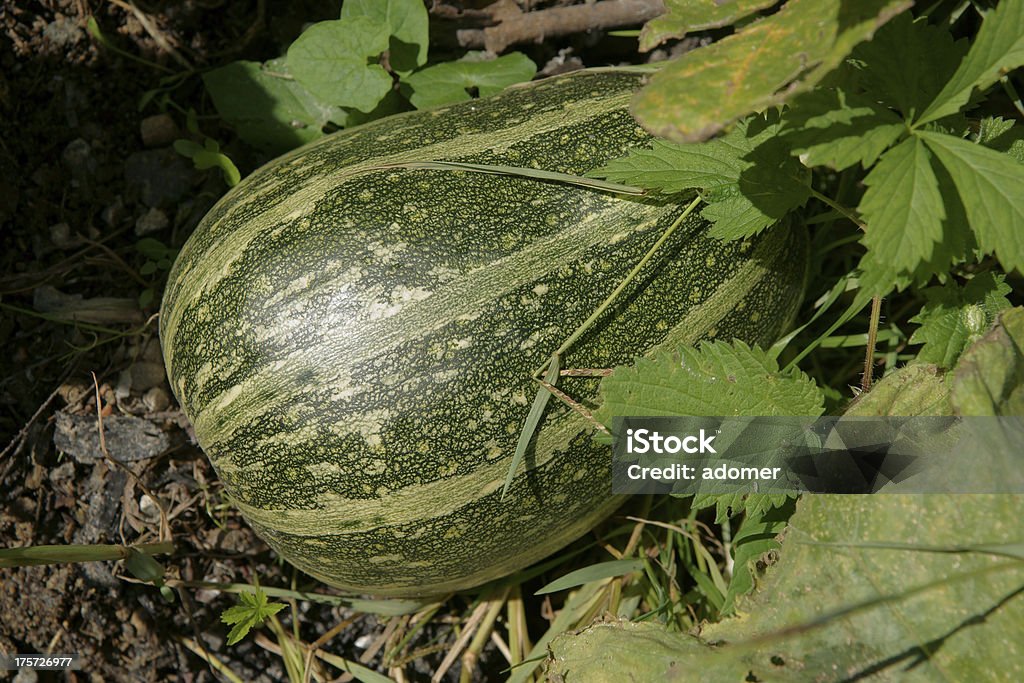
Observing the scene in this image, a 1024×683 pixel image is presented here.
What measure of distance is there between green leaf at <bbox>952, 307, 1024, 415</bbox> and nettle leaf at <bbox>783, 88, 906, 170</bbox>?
0.54 metres

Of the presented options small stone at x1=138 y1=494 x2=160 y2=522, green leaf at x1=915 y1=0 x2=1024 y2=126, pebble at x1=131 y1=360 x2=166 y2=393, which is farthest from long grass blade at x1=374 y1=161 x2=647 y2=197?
small stone at x1=138 y1=494 x2=160 y2=522

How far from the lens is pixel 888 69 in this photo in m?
1.88

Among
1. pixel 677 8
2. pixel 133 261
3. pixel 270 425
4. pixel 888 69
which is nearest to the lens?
pixel 888 69

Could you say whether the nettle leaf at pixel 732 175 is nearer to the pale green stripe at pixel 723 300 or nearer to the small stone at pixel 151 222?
the pale green stripe at pixel 723 300

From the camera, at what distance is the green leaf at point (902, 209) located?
179cm

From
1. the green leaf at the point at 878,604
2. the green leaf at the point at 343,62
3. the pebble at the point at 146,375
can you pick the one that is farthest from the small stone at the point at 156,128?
the green leaf at the point at 878,604

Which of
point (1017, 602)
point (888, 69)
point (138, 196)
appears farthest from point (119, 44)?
point (1017, 602)

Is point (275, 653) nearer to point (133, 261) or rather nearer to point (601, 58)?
point (133, 261)

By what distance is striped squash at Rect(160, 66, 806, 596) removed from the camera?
212 centimetres

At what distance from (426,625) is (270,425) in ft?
3.84

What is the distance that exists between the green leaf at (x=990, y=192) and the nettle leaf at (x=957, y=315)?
0.47 metres

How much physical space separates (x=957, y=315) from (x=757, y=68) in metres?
1.08

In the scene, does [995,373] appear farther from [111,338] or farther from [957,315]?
[111,338]

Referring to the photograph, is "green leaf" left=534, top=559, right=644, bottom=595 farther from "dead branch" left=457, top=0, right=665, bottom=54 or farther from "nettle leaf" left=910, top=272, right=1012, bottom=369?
"dead branch" left=457, top=0, right=665, bottom=54
